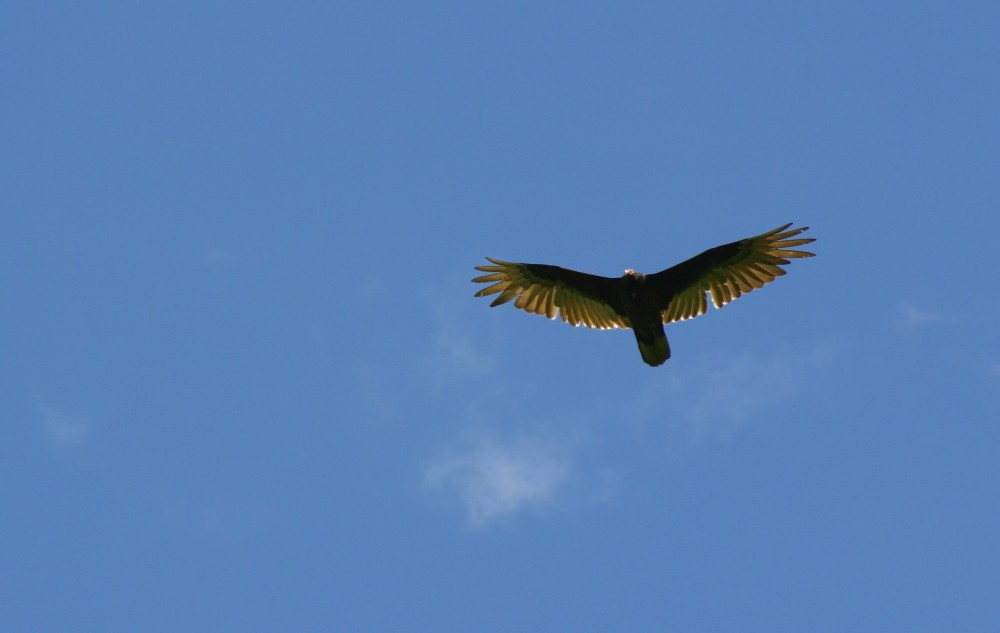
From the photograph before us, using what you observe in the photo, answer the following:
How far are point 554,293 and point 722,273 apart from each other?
2531 mm

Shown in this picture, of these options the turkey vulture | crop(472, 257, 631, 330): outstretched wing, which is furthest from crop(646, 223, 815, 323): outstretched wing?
crop(472, 257, 631, 330): outstretched wing

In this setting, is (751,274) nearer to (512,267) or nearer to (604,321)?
(604,321)

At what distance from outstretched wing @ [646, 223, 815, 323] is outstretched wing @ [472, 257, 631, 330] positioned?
0.81 meters

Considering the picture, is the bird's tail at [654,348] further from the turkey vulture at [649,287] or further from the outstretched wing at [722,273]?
the outstretched wing at [722,273]

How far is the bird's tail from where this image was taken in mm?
17031

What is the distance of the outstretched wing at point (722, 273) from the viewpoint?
17.5 meters

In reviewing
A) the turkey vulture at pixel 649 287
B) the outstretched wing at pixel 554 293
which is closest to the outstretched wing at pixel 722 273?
the turkey vulture at pixel 649 287

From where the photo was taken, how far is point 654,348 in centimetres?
1706

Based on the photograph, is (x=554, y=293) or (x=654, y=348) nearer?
(x=654, y=348)

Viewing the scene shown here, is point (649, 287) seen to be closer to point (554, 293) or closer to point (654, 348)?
point (654, 348)

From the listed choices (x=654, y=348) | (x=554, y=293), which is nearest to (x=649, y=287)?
(x=654, y=348)

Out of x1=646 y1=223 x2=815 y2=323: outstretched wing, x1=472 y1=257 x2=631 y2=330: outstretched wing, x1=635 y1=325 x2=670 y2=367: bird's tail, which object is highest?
x1=472 y1=257 x2=631 y2=330: outstretched wing

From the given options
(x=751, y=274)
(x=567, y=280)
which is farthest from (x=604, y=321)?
(x=751, y=274)

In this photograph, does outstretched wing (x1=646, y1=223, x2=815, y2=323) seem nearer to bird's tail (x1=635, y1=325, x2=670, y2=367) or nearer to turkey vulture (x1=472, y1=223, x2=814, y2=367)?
turkey vulture (x1=472, y1=223, x2=814, y2=367)
